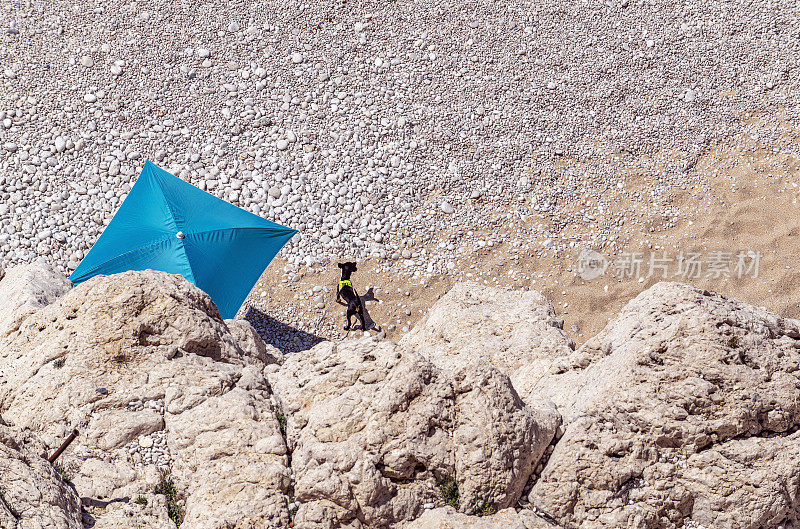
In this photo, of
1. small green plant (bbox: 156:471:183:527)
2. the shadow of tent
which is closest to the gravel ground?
the shadow of tent

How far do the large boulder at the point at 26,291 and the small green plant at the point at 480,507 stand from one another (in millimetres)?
4629

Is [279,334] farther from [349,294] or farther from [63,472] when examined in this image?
[63,472]

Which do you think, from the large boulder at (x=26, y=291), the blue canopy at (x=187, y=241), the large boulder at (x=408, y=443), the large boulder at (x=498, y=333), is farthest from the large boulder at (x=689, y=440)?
the blue canopy at (x=187, y=241)

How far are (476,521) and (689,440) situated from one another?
172 centimetres

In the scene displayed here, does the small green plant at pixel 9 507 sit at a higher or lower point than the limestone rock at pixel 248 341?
lower

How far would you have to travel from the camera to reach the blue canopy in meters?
8.69

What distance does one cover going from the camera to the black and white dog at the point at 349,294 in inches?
385

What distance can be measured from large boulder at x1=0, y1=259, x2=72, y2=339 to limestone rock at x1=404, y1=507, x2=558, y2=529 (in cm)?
439

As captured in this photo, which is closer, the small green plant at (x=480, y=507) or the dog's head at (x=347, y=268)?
the small green plant at (x=480, y=507)

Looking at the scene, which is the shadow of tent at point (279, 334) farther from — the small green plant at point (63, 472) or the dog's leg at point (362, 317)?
the small green plant at point (63, 472)

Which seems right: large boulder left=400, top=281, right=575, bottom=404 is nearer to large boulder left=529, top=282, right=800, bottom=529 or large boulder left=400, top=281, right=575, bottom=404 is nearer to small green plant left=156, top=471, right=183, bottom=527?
large boulder left=529, top=282, right=800, bottom=529

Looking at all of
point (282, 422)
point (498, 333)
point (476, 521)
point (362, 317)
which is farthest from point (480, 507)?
point (362, 317)

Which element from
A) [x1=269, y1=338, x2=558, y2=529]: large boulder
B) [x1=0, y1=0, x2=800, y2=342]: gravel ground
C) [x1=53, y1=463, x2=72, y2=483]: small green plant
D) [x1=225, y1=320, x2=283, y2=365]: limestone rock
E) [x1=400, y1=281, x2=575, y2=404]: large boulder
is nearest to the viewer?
[x1=269, y1=338, x2=558, y2=529]: large boulder

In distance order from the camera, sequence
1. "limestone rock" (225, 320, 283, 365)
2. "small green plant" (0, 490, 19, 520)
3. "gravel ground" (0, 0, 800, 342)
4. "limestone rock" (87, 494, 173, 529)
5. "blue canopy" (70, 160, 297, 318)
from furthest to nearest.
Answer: "gravel ground" (0, 0, 800, 342), "blue canopy" (70, 160, 297, 318), "limestone rock" (225, 320, 283, 365), "limestone rock" (87, 494, 173, 529), "small green plant" (0, 490, 19, 520)
